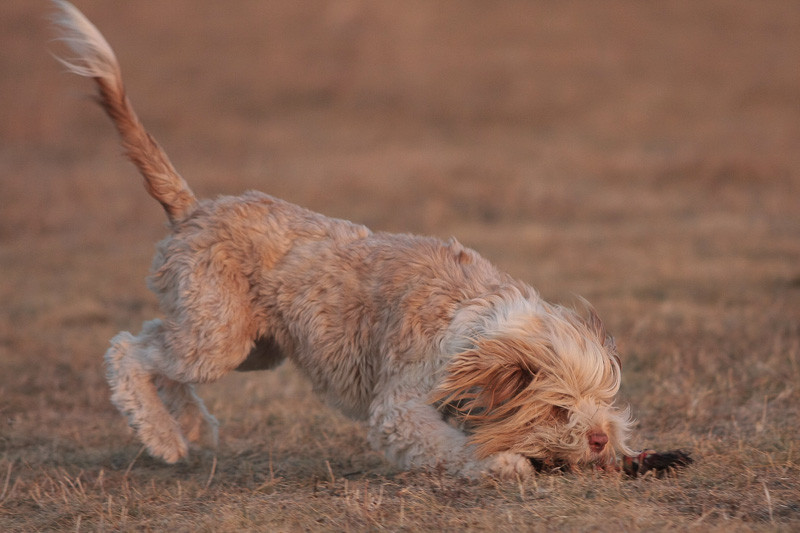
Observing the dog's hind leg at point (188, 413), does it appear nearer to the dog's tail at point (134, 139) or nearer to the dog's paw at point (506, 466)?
the dog's tail at point (134, 139)

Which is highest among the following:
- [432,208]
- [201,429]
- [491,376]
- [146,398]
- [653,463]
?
[491,376]

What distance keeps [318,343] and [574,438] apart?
143cm

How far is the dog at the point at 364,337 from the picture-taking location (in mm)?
4301

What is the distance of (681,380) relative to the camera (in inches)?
248

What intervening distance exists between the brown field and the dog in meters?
0.22

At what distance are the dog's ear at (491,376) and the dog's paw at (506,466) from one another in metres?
0.18

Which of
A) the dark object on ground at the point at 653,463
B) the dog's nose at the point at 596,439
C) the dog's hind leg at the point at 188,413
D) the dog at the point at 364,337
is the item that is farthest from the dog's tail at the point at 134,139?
the dark object on ground at the point at 653,463

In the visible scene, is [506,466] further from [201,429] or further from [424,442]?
[201,429]

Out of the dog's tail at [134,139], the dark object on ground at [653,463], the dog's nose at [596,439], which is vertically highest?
the dog's tail at [134,139]

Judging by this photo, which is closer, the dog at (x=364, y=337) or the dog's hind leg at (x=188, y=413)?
the dog at (x=364, y=337)

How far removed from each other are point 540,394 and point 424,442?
585 mm

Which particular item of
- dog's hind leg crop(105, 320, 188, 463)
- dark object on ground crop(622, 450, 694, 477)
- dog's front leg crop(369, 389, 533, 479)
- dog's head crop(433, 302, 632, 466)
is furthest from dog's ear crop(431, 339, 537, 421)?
dog's hind leg crop(105, 320, 188, 463)

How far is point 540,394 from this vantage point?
4254 mm

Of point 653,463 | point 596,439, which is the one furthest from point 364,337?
point 653,463
